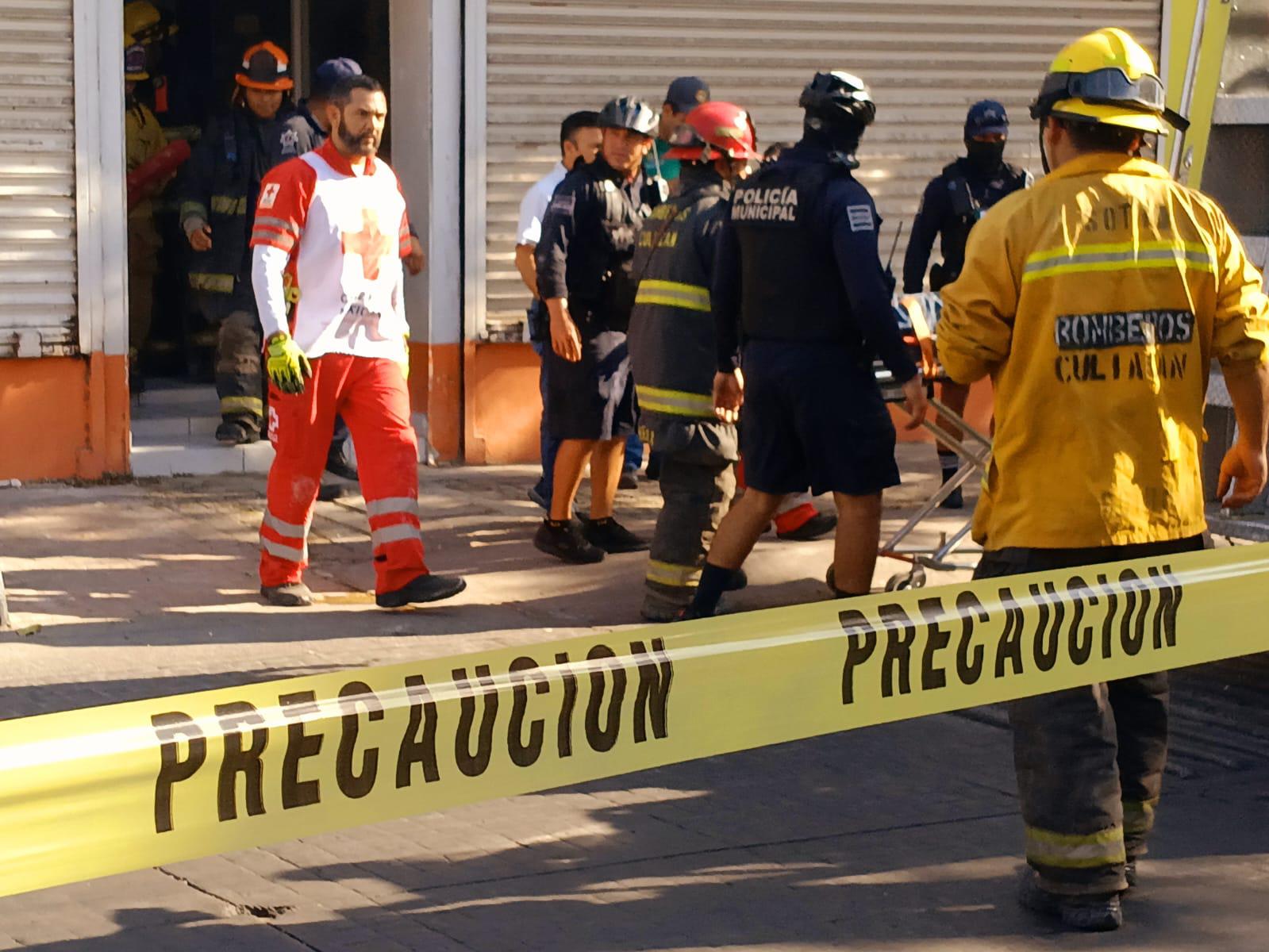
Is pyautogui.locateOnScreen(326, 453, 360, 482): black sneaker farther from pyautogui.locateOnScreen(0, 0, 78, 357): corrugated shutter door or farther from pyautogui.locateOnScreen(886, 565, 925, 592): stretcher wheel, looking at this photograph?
pyautogui.locateOnScreen(886, 565, 925, 592): stretcher wheel

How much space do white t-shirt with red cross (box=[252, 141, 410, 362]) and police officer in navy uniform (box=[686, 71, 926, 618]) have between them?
1.27 metres

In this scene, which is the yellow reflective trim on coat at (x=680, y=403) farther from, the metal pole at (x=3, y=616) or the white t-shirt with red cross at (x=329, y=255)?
the metal pole at (x=3, y=616)

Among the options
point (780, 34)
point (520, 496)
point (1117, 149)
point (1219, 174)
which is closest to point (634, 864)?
point (1117, 149)

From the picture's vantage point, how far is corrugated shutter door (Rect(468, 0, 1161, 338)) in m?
10.8

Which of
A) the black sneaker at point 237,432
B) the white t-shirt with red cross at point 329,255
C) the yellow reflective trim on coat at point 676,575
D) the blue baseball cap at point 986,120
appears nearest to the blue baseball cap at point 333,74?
the white t-shirt with red cross at point 329,255

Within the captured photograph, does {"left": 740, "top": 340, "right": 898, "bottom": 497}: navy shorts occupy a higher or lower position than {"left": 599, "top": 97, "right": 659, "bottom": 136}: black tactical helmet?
lower

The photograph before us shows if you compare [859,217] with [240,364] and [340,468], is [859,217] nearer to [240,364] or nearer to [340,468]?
[340,468]

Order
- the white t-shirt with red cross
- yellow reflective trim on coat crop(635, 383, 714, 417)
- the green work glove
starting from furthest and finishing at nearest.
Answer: yellow reflective trim on coat crop(635, 383, 714, 417) → the white t-shirt with red cross → the green work glove

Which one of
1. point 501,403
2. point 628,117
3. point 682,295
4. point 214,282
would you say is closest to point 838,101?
point 682,295

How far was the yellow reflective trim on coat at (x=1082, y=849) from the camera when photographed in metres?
4.52

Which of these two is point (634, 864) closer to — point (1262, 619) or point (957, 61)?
point (1262, 619)

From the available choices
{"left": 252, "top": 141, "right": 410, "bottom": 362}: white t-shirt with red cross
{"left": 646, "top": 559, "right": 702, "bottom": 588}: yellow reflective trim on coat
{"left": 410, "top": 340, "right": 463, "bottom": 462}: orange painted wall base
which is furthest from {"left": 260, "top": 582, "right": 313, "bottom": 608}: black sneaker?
{"left": 410, "top": 340, "right": 463, "bottom": 462}: orange painted wall base

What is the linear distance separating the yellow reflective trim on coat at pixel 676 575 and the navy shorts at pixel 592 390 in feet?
3.34

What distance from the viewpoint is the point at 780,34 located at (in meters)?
11.4
